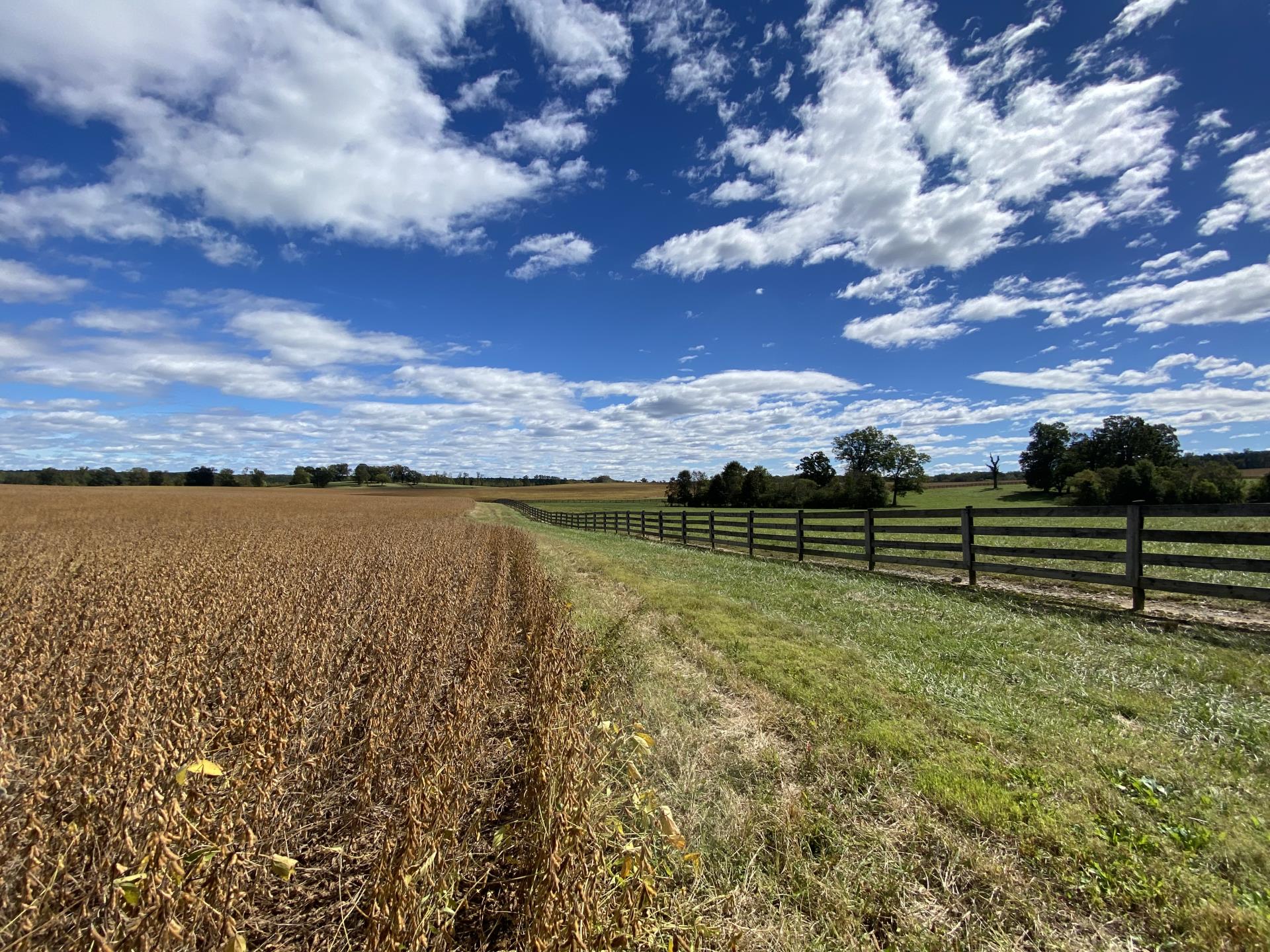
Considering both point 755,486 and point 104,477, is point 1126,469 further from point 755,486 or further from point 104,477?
point 104,477

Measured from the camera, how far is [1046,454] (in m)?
77.3

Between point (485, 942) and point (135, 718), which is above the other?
point (135, 718)

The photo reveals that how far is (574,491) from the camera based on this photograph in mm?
122750

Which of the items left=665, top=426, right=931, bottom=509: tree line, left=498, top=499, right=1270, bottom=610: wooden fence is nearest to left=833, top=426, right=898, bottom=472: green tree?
left=665, top=426, right=931, bottom=509: tree line

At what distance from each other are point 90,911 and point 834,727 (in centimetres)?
390

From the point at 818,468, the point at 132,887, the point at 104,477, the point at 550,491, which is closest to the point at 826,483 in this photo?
the point at 818,468

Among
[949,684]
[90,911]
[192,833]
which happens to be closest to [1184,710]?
[949,684]

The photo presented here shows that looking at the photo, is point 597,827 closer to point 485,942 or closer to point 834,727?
point 485,942

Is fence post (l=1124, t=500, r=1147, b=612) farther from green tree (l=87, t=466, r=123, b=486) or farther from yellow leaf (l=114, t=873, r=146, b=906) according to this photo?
green tree (l=87, t=466, r=123, b=486)

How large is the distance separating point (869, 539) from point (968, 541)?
7.72 feet

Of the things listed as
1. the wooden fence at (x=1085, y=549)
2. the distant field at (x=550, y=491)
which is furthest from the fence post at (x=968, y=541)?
the distant field at (x=550, y=491)

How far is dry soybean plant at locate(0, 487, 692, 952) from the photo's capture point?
1931mm

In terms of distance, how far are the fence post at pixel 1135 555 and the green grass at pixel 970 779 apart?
3.41 feet

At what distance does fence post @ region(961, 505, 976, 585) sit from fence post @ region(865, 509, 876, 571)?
2.07 meters
